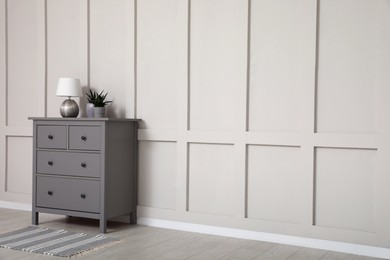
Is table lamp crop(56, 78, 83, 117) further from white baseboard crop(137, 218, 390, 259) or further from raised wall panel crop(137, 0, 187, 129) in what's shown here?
white baseboard crop(137, 218, 390, 259)

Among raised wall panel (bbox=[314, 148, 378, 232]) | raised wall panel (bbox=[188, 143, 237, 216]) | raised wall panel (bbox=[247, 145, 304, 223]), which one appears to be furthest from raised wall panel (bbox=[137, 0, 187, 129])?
raised wall panel (bbox=[314, 148, 378, 232])

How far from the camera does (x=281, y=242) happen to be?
138 inches

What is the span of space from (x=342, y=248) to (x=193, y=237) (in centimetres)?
104

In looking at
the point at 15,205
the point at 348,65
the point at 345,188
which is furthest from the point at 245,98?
the point at 15,205

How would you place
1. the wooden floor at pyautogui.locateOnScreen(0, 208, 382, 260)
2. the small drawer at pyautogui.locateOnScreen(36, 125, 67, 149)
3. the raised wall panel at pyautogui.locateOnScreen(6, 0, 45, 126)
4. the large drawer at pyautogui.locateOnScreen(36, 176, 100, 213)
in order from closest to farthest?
the wooden floor at pyautogui.locateOnScreen(0, 208, 382, 260)
the large drawer at pyautogui.locateOnScreen(36, 176, 100, 213)
the small drawer at pyautogui.locateOnScreen(36, 125, 67, 149)
the raised wall panel at pyautogui.locateOnScreen(6, 0, 45, 126)

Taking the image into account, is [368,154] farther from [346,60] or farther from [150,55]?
[150,55]

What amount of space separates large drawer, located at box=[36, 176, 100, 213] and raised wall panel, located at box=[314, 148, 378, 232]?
1612 mm

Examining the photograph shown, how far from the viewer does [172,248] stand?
131 inches

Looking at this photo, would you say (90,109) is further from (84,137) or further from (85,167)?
(85,167)

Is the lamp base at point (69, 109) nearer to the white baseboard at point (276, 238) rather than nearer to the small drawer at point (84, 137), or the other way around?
the small drawer at point (84, 137)

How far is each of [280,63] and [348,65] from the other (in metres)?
0.47

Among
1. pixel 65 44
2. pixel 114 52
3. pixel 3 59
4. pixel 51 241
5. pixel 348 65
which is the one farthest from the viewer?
pixel 3 59

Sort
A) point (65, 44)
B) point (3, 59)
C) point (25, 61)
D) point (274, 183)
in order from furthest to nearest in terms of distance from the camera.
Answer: point (3, 59), point (25, 61), point (65, 44), point (274, 183)

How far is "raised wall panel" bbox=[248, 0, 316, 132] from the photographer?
3428mm
